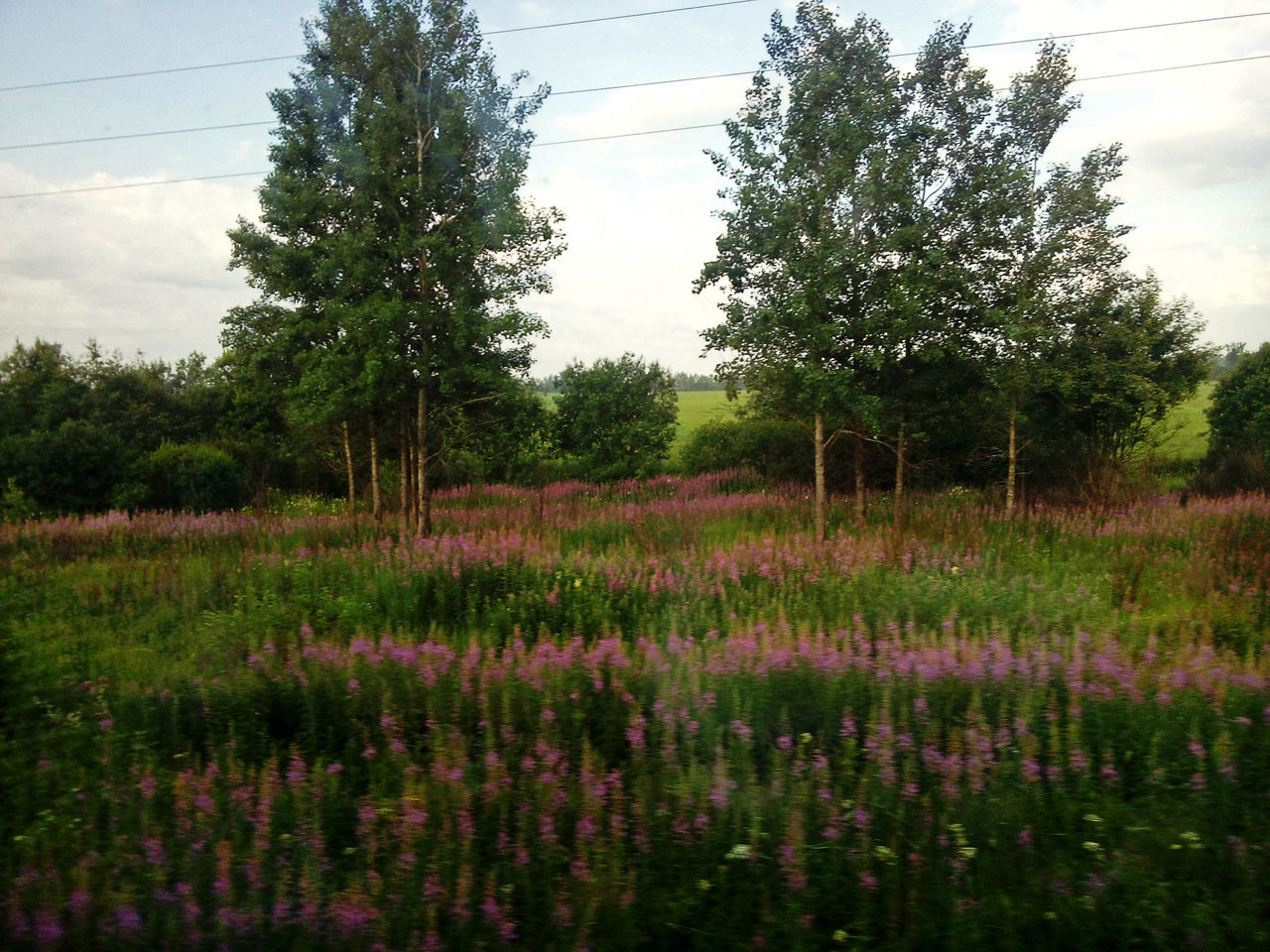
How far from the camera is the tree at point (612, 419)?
74.0 feet

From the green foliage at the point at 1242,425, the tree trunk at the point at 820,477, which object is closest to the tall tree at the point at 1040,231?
the tree trunk at the point at 820,477

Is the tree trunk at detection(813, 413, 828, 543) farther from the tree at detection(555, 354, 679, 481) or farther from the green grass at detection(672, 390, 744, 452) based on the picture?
the tree at detection(555, 354, 679, 481)

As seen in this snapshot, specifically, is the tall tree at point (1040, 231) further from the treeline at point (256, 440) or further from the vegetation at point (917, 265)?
the treeline at point (256, 440)

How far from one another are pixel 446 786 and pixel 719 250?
1193 cm

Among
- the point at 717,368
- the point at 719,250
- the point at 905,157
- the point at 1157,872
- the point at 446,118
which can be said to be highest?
the point at 446,118

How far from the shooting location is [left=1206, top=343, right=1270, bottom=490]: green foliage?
20.9 meters

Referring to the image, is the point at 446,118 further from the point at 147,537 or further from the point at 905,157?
the point at 147,537

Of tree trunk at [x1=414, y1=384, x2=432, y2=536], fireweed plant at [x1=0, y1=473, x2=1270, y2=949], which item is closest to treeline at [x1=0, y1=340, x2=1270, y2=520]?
tree trunk at [x1=414, y1=384, x2=432, y2=536]

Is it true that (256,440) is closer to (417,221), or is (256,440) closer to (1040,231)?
(417,221)

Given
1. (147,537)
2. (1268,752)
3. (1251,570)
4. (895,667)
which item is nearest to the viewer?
(1268,752)

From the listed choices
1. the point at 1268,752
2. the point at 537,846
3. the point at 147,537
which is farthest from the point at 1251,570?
the point at 147,537

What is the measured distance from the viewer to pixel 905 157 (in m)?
13.0

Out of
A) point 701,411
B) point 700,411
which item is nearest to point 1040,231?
point 701,411

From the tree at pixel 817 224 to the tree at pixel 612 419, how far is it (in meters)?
8.95
